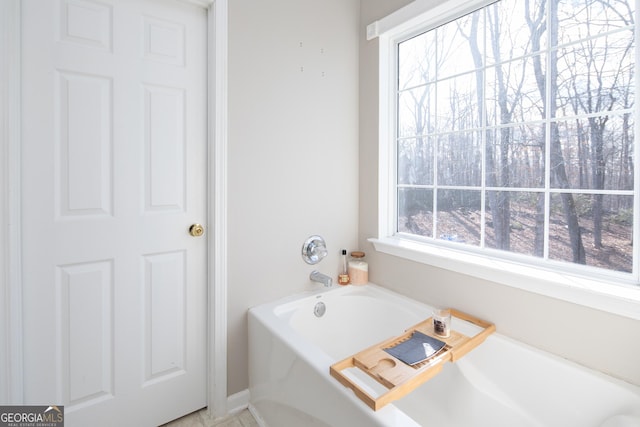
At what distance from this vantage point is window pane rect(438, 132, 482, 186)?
172cm

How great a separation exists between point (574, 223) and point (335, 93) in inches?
57.9

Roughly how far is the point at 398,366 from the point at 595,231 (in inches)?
38.8

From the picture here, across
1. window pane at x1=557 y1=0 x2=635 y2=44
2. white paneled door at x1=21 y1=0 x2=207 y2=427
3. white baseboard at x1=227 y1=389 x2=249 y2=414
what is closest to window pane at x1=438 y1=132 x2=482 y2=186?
window pane at x1=557 y1=0 x2=635 y2=44

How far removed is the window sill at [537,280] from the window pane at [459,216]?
0.31ft

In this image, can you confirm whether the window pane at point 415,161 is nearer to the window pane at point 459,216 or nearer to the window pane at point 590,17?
the window pane at point 459,216

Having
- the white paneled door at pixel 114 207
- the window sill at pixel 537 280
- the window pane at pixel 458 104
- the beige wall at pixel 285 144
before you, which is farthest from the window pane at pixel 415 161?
the white paneled door at pixel 114 207

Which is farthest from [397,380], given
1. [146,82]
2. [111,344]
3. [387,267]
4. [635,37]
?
[146,82]

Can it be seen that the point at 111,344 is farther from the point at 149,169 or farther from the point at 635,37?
the point at 635,37

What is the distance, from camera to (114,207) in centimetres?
148

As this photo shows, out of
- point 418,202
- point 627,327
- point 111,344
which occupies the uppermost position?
point 418,202

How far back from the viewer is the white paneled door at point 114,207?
133 cm

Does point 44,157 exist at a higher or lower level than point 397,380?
higher

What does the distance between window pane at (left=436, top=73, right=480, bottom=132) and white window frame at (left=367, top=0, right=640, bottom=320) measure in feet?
1.09

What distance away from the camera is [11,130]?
4.07 ft
